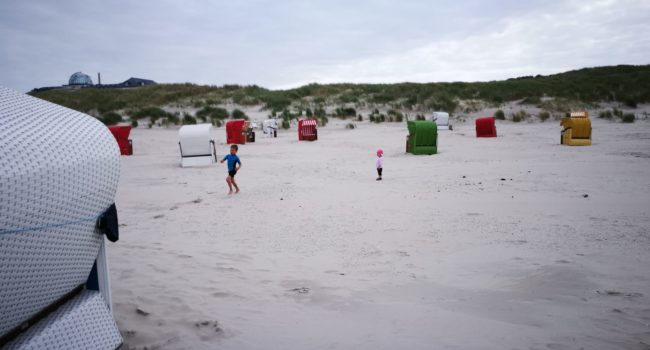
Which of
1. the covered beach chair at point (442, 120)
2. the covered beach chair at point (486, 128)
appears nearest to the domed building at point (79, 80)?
the covered beach chair at point (442, 120)

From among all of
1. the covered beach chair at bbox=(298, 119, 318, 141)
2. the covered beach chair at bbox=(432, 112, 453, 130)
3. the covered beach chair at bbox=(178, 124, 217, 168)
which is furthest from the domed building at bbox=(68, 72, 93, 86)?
the covered beach chair at bbox=(178, 124, 217, 168)

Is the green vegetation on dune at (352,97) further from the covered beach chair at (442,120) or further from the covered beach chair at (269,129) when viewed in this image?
the covered beach chair at (269,129)

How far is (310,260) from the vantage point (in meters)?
5.04

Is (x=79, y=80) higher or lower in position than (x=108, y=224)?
higher

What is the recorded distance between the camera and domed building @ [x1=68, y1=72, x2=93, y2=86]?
73.2 meters

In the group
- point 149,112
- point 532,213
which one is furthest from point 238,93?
point 532,213

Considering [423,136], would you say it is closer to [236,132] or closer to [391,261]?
[236,132]

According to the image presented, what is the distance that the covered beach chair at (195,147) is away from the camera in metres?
13.6

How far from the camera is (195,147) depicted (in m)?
13.7

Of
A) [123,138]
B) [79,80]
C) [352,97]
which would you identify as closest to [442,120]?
[352,97]

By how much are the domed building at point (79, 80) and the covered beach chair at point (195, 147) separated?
70.5m

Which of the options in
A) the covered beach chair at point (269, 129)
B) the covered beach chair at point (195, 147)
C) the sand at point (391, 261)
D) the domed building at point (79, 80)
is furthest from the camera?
the domed building at point (79, 80)

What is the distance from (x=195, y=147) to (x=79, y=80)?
72651 mm

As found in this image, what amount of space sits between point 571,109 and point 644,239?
26188mm
